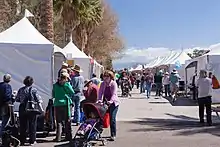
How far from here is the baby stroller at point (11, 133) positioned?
32.0 feet

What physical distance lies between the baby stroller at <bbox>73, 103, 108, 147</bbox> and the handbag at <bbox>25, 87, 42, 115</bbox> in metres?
1.08

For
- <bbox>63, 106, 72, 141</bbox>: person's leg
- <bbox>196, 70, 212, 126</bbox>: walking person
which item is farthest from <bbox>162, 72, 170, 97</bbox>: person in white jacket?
<bbox>63, 106, 72, 141</bbox>: person's leg

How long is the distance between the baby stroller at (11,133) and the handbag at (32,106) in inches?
14.4

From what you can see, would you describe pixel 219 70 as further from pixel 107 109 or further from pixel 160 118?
pixel 107 109

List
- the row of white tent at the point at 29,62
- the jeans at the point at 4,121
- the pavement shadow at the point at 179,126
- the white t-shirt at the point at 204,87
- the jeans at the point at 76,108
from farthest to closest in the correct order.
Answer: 1. the white t-shirt at the point at 204,87
2. the jeans at the point at 76,108
3. the pavement shadow at the point at 179,126
4. the row of white tent at the point at 29,62
5. the jeans at the point at 4,121

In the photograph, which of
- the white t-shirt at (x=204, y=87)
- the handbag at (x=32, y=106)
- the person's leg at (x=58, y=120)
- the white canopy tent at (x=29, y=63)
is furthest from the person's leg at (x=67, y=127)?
the white t-shirt at (x=204, y=87)

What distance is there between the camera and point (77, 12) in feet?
116

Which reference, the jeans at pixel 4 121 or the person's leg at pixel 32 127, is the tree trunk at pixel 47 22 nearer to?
the person's leg at pixel 32 127

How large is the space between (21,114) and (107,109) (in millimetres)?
1965

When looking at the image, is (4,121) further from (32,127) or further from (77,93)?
(77,93)

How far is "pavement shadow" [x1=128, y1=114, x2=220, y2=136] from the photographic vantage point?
12.4 m

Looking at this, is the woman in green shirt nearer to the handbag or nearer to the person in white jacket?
the handbag

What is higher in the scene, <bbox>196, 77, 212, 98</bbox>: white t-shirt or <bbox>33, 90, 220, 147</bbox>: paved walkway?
<bbox>196, 77, 212, 98</bbox>: white t-shirt

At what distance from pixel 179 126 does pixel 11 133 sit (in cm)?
575
